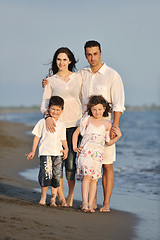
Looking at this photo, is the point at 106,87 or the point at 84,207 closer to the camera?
the point at 84,207

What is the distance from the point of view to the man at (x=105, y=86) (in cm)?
493

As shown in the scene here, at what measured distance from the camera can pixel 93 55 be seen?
4.94 meters

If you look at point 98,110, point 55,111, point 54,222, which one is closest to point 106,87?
point 98,110

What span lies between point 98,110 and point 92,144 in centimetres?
40

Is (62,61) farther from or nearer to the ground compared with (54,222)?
farther from the ground

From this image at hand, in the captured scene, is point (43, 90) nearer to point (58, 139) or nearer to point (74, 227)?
point (58, 139)

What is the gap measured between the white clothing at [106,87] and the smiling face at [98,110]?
0.14m

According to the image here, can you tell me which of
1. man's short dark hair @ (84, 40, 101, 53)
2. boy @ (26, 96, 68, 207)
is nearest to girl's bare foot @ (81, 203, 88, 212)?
boy @ (26, 96, 68, 207)

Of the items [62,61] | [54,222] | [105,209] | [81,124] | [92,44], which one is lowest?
[105,209]

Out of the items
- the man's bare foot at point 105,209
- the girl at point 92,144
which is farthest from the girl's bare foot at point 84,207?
the man's bare foot at point 105,209

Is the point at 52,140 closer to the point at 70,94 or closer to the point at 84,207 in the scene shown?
the point at 70,94

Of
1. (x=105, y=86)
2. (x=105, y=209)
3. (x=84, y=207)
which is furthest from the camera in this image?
(x=105, y=209)

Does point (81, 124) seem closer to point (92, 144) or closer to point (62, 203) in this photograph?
point (92, 144)

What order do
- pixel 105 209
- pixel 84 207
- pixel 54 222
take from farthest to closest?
pixel 105 209 < pixel 84 207 < pixel 54 222
